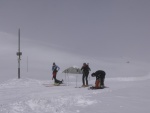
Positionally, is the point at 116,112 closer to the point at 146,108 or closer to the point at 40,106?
the point at 146,108

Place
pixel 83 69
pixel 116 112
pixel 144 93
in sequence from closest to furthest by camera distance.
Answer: pixel 116 112 → pixel 144 93 → pixel 83 69

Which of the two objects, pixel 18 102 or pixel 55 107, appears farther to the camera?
pixel 18 102

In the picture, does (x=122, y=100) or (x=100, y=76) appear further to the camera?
(x=100, y=76)

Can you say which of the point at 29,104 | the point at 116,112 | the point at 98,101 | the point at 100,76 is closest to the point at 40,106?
the point at 29,104

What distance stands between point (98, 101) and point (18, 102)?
3.37 meters

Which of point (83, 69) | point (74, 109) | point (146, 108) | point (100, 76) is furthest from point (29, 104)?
point (83, 69)

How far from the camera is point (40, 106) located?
37.7 ft

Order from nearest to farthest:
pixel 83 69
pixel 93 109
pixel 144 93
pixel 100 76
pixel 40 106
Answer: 1. pixel 93 109
2. pixel 40 106
3. pixel 144 93
4. pixel 100 76
5. pixel 83 69

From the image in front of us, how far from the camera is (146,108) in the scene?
10.3m

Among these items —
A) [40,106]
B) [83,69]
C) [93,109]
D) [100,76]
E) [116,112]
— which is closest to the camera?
[116,112]

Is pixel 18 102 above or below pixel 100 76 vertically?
below

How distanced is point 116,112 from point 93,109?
99 centimetres

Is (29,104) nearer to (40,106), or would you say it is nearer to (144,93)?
(40,106)

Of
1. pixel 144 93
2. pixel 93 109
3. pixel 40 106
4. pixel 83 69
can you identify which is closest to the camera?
pixel 93 109
